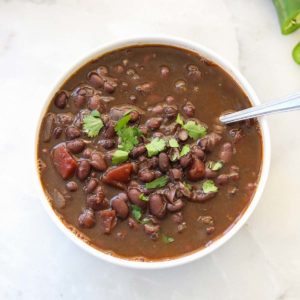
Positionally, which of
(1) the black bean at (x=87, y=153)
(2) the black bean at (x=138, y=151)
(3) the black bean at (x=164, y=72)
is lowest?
(2) the black bean at (x=138, y=151)

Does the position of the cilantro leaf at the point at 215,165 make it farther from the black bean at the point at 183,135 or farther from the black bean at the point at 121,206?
the black bean at the point at 121,206

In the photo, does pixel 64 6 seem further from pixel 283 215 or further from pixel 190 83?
pixel 283 215

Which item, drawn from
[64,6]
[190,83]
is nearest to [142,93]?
[190,83]

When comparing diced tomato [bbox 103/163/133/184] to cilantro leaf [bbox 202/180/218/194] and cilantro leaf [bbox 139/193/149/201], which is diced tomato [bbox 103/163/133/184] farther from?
cilantro leaf [bbox 202/180/218/194]

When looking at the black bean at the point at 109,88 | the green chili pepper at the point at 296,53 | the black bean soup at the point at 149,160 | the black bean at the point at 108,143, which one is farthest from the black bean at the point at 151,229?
the green chili pepper at the point at 296,53

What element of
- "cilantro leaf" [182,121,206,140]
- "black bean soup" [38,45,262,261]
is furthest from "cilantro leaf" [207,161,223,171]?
"cilantro leaf" [182,121,206,140]

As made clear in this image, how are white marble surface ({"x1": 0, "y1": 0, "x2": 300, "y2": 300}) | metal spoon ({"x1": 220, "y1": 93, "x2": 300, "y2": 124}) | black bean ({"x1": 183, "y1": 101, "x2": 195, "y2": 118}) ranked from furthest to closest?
white marble surface ({"x1": 0, "y1": 0, "x2": 300, "y2": 300}) → black bean ({"x1": 183, "y1": 101, "x2": 195, "y2": 118}) → metal spoon ({"x1": 220, "y1": 93, "x2": 300, "y2": 124})
